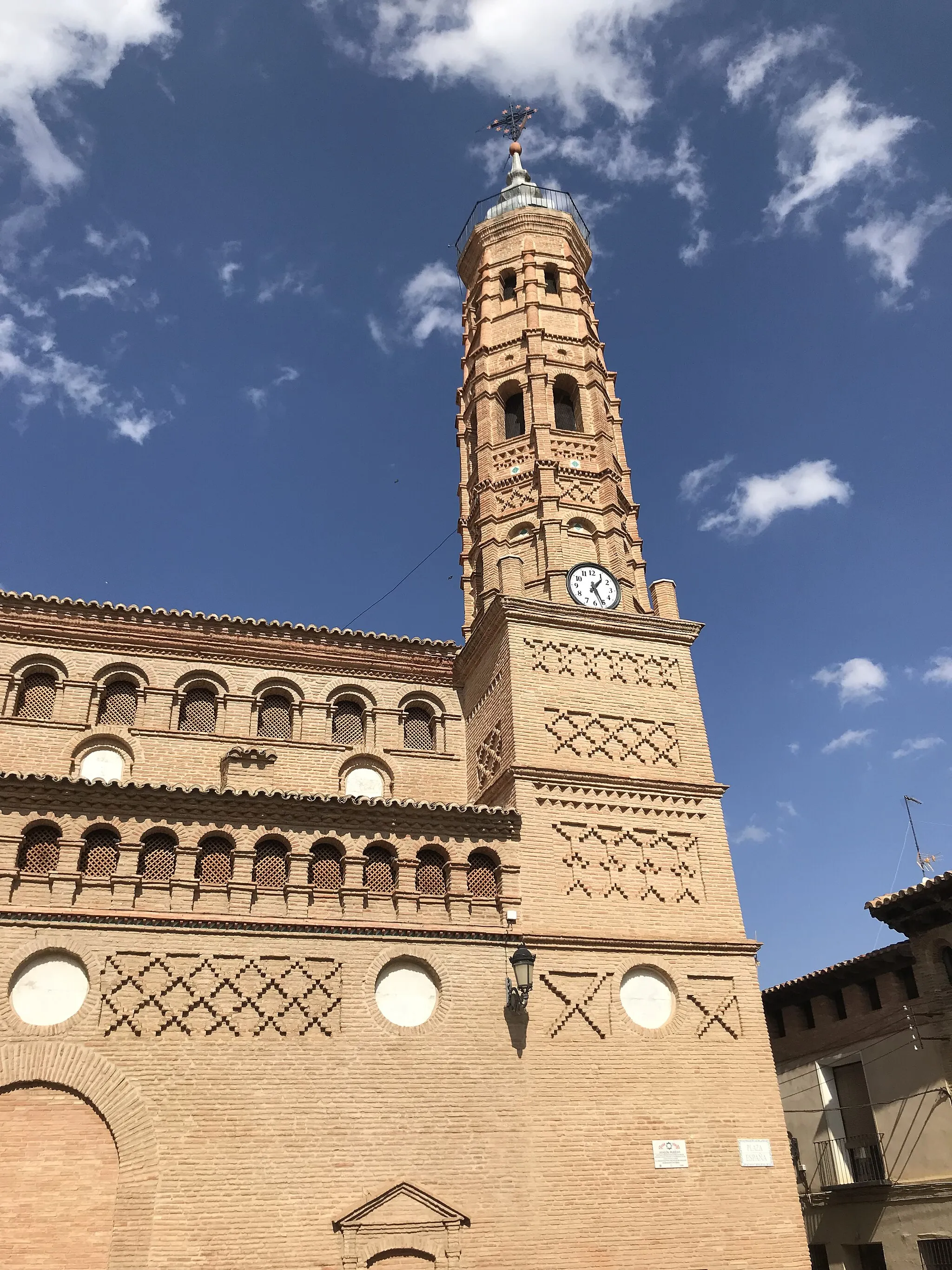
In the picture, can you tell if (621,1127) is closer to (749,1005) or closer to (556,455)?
(749,1005)

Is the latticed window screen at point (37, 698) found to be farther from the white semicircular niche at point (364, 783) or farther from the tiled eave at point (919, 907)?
the tiled eave at point (919, 907)

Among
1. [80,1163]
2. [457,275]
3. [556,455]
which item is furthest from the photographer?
[457,275]

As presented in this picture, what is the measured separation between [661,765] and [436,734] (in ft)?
13.8

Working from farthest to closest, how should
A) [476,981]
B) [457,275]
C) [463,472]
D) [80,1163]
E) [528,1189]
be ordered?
[457,275] < [463,472] < [476,981] < [528,1189] < [80,1163]

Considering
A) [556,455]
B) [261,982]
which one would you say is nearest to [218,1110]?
[261,982]

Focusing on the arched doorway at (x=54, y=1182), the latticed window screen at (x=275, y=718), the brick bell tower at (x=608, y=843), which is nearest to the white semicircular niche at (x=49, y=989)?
the arched doorway at (x=54, y=1182)

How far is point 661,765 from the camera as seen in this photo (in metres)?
17.0

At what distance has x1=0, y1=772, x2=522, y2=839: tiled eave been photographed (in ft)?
45.5

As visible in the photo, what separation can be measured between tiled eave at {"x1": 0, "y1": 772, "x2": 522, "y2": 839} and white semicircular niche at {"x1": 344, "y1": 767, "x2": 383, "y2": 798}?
2470mm

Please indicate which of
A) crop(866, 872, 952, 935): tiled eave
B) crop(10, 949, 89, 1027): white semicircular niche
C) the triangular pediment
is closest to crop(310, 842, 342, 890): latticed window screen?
crop(10, 949, 89, 1027): white semicircular niche

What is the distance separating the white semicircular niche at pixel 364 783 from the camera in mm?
17641

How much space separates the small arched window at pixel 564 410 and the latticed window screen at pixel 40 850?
1319 centimetres

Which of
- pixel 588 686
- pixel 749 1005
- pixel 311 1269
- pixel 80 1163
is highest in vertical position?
pixel 588 686

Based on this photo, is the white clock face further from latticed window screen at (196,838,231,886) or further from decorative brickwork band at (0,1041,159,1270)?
decorative brickwork band at (0,1041,159,1270)
